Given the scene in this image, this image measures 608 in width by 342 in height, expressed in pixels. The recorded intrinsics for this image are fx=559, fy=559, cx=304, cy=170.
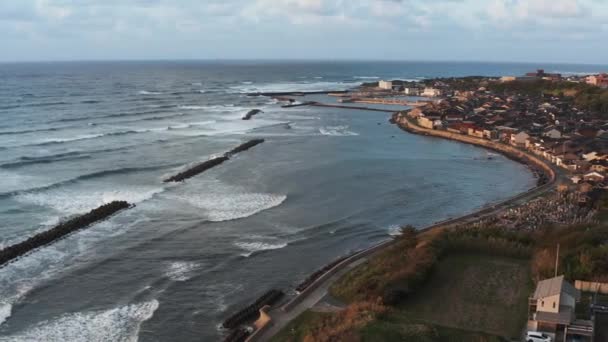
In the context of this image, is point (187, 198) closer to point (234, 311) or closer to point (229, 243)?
point (229, 243)

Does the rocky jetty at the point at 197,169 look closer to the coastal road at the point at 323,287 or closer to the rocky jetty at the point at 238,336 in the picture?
the coastal road at the point at 323,287

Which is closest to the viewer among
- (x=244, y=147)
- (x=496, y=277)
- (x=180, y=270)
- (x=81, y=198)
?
(x=496, y=277)

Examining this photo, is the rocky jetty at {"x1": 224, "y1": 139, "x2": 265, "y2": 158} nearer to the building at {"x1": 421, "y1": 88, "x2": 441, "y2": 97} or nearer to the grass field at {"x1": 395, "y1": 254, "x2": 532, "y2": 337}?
the grass field at {"x1": 395, "y1": 254, "x2": 532, "y2": 337}

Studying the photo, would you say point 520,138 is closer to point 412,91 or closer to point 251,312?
point 251,312

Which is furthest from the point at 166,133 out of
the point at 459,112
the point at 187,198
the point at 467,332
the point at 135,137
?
the point at 467,332

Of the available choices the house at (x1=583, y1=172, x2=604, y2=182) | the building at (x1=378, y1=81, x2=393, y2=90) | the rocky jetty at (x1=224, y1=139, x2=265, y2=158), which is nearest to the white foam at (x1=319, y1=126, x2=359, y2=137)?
the rocky jetty at (x1=224, y1=139, x2=265, y2=158)

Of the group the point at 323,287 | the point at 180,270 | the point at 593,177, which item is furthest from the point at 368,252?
the point at 593,177

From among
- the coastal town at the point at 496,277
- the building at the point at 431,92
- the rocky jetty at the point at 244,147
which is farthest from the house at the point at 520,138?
the building at the point at 431,92

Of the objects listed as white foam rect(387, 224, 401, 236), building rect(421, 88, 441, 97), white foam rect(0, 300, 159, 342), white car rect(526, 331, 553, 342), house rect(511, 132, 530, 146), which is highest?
building rect(421, 88, 441, 97)
